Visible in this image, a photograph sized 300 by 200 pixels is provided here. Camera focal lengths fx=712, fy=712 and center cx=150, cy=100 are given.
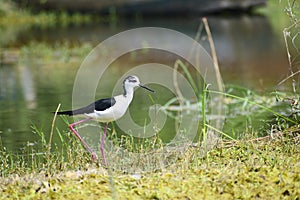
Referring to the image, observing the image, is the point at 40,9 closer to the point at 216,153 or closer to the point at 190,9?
the point at 190,9

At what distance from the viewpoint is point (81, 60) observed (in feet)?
42.9

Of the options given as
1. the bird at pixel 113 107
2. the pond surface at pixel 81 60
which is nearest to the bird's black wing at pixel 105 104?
the bird at pixel 113 107

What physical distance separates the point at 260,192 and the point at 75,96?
5475mm

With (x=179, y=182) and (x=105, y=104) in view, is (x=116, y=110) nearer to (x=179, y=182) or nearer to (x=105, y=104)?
(x=105, y=104)

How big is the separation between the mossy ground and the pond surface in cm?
172

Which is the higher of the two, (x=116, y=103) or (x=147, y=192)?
(x=116, y=103)

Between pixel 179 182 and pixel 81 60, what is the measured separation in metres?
9.14

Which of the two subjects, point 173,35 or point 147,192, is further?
point 173,35

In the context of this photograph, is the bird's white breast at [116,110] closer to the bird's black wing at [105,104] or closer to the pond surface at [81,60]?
the bird's black wing at [105,104]

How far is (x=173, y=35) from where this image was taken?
656 inches

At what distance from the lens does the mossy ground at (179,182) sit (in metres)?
4.00

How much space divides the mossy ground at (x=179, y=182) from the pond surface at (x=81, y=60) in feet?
5.65

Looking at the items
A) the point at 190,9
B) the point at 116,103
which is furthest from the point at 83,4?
the point at 116,103

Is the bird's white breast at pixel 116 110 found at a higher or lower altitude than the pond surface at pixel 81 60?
higher
